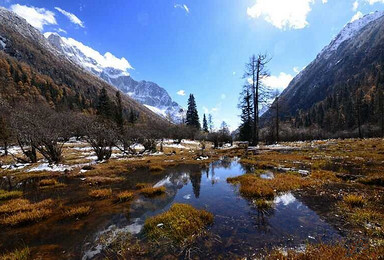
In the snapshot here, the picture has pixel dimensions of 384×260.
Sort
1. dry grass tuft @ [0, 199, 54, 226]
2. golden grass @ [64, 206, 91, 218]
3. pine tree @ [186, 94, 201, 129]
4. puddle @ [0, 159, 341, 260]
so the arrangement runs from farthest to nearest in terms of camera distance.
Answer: pine tree @ [186, 94, 201, 129] → golden grass @ [64, 206, 91, 218] → dry grass tuft @ [0, 199, 54, 226] → puddle @ [0, 159, 341, 260]

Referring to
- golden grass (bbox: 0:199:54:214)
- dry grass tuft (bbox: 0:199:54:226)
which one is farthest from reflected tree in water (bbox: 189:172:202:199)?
golden grass (bbox: 0:199:54:214)

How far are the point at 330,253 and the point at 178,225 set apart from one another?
395 centimetres

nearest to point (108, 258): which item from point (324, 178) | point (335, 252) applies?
point (335, 252)

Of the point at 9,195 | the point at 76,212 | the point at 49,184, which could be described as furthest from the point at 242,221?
the point at 49,184

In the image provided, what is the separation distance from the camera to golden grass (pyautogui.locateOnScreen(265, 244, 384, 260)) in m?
3.71

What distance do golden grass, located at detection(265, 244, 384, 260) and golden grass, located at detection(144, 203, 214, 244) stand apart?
2274 mm

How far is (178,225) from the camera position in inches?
230

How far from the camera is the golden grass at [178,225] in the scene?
5.34 metres

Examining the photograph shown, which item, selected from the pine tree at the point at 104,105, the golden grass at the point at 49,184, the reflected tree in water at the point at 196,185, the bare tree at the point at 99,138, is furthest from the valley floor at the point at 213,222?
the pine tree at the point at 104,105

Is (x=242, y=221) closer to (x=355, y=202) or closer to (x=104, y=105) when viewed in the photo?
(x=355, y=202)

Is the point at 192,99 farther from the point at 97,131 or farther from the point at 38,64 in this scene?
the point at 38,64

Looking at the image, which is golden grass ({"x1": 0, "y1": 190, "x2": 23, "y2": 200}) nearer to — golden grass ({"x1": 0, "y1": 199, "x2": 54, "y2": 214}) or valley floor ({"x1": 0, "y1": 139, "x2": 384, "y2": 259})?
valley floor ({"x1": 0, "y1": 139, "x2": 384, "y2": 259})

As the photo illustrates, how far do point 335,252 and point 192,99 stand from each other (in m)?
78.8

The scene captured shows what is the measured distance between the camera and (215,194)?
9.48 m
